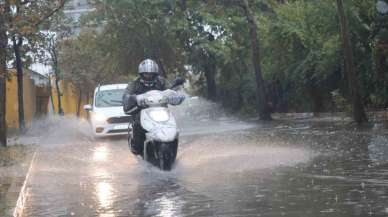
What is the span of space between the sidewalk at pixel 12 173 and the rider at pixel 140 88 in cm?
209

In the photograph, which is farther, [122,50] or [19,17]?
[122,50]

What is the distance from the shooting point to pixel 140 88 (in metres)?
13.9

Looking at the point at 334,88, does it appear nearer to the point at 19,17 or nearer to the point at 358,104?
the point at 358,104

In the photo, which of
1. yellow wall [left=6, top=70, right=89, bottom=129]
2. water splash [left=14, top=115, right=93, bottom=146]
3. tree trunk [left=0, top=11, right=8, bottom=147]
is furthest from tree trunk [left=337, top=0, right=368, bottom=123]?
yellow wall [left=6, top=70, right=89, bottom=129]

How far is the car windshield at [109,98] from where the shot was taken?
24641 millimetres

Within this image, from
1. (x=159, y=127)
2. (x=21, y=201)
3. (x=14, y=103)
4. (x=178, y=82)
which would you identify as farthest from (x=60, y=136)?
(x=21, y=201)

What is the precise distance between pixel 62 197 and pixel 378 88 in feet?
63.8

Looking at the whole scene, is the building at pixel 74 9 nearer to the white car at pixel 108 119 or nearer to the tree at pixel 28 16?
the white car at pixel 108 119

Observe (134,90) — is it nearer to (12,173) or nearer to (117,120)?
(12,173)

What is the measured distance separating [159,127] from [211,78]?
113 ft

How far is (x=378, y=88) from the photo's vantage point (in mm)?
27484

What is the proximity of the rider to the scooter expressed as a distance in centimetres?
21

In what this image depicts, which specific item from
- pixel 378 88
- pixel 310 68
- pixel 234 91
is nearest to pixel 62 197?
pixel 378 88

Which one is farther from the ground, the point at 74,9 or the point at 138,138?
the point at 74,9
